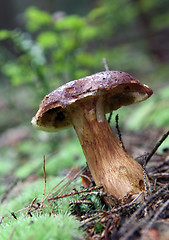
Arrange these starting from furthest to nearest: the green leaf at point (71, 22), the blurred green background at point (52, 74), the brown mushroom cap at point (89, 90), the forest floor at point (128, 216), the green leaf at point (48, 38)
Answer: the green leaf at point (48, 38) → the green leaf at point (71, 22) → the blurred green background at point (52, 74) → the brown mushroom cap at point (89, 90) → the forest floor at point (128, 216)

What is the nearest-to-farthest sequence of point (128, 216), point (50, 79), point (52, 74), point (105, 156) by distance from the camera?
1. point (128, 216)
2. point (105, 156)
3. point (50, 79)
4. point (52, 74)

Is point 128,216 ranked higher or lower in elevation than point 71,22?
lower

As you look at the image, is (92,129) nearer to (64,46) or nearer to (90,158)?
(90,158)

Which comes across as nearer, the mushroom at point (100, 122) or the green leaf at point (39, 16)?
the mushroom at point (100, 122)

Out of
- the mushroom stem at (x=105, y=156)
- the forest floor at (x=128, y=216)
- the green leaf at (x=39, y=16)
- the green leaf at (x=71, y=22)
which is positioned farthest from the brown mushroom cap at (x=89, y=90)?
the green leaf at (x=39, y=16)

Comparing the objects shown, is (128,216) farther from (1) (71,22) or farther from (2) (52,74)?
(2) (52,74)

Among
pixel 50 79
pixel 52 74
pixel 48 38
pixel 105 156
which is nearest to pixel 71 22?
pixel 48 38

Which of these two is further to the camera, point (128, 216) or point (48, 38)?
point (48, 38)

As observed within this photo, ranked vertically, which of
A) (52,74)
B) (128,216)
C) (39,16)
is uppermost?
(39,16)

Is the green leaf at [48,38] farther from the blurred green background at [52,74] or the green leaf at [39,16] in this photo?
the green leaf at [39,16]

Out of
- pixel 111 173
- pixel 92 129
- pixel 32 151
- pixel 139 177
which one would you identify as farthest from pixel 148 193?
pixel 32 151
